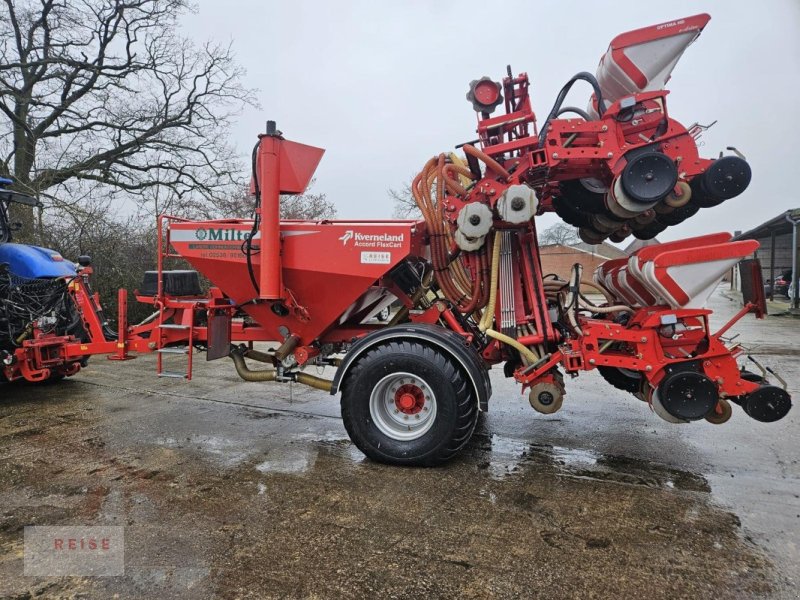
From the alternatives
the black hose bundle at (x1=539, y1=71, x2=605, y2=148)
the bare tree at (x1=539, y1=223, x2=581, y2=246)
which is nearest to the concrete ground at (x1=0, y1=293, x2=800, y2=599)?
the black hose bundle at (x1=539, y1=71, x2=605, y2=148)

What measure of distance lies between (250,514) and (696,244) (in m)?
3.48

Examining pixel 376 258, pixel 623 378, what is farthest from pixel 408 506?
pixel 623 378

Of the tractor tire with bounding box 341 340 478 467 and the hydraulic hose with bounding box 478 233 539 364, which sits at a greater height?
the hydraulic hose with bounding box 478 233 539 364

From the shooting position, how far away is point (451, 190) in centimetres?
397

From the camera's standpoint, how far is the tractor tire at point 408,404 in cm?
352

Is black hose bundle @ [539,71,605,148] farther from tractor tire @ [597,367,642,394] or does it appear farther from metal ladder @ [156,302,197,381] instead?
metal ladder @ [156,302,197,381]

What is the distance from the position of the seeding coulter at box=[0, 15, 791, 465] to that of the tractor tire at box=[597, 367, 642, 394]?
0.72 meters

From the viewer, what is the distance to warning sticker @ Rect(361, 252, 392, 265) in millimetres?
3875

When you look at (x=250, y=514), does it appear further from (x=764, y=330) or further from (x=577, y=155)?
(x=764, y=330)

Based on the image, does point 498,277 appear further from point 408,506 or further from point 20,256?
point 20,256

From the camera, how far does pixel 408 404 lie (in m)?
3.73

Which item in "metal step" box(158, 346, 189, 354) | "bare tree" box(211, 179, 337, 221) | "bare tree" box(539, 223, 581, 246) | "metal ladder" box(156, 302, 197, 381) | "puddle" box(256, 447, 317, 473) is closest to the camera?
"puddle" box(256, 447, 317, 473)

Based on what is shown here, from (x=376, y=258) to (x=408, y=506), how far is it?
1789 millimetres

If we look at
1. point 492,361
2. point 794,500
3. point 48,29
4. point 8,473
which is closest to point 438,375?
point 492,361
